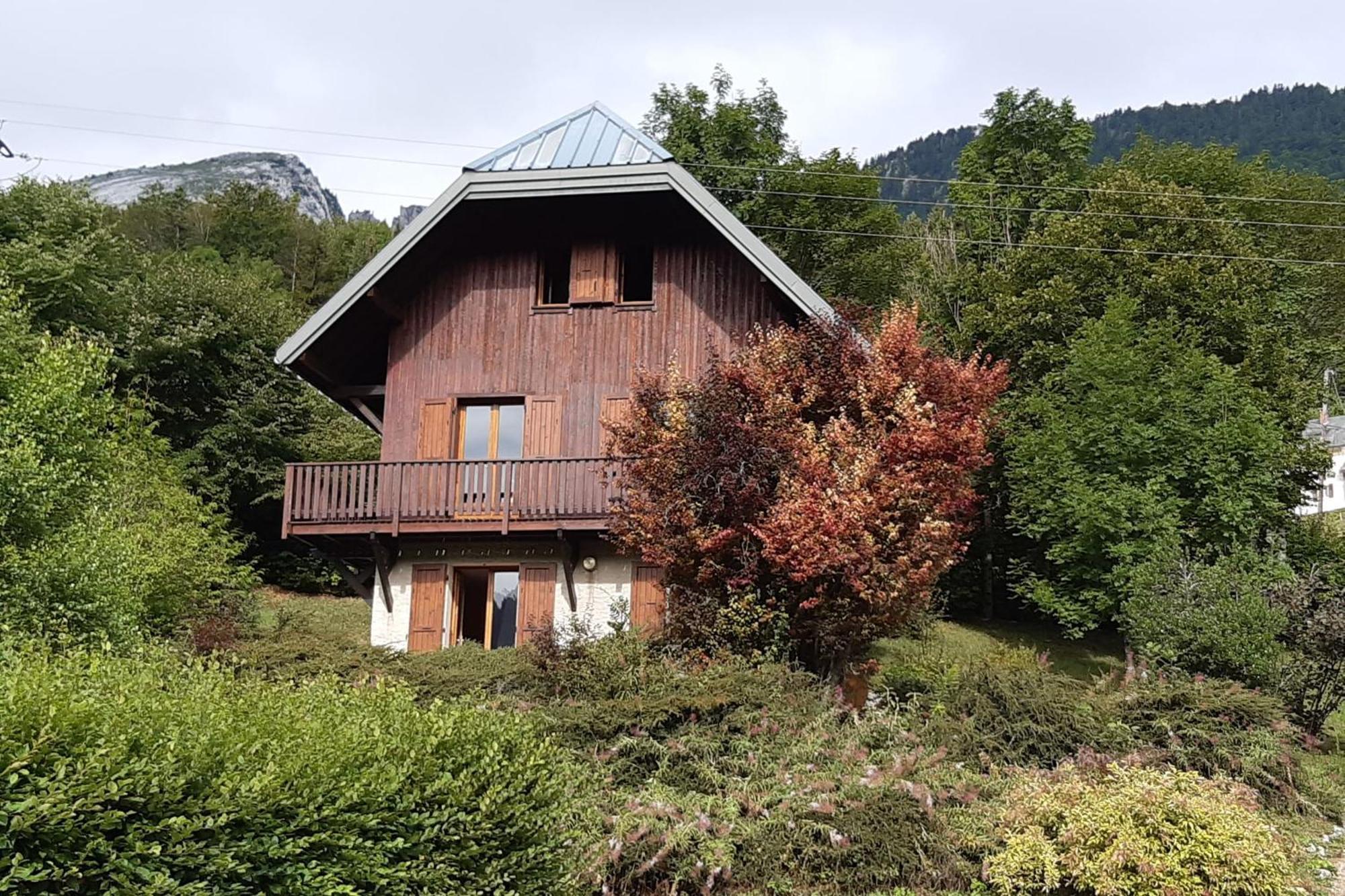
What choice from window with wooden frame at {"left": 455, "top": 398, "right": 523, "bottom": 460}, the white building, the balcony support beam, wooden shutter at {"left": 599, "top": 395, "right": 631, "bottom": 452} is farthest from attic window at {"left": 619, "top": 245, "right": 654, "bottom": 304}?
the white building

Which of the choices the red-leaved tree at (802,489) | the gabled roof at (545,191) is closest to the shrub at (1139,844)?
the red-leaved tree at (802,489)

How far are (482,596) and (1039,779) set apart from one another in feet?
37.7

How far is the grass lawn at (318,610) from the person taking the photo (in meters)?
25.6

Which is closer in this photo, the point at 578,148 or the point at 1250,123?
the point at 578,148

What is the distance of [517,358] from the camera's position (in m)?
21.2

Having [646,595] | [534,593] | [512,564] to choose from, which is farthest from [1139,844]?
[512,564]

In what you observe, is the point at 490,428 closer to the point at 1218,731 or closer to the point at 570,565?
the point at 570,565

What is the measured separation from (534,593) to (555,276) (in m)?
5.50

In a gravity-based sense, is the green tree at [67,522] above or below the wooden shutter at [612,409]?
below

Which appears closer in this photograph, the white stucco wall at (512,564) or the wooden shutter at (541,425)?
the white stucco wall at (512,564)

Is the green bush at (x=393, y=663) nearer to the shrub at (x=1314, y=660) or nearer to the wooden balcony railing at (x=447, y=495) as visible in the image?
the wooden balcony railing at (x=447, y=495)

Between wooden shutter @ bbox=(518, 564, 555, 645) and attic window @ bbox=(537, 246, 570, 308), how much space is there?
459cm

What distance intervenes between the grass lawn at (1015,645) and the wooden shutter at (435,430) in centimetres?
842

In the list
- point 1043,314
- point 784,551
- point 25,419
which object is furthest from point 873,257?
point 25,419
